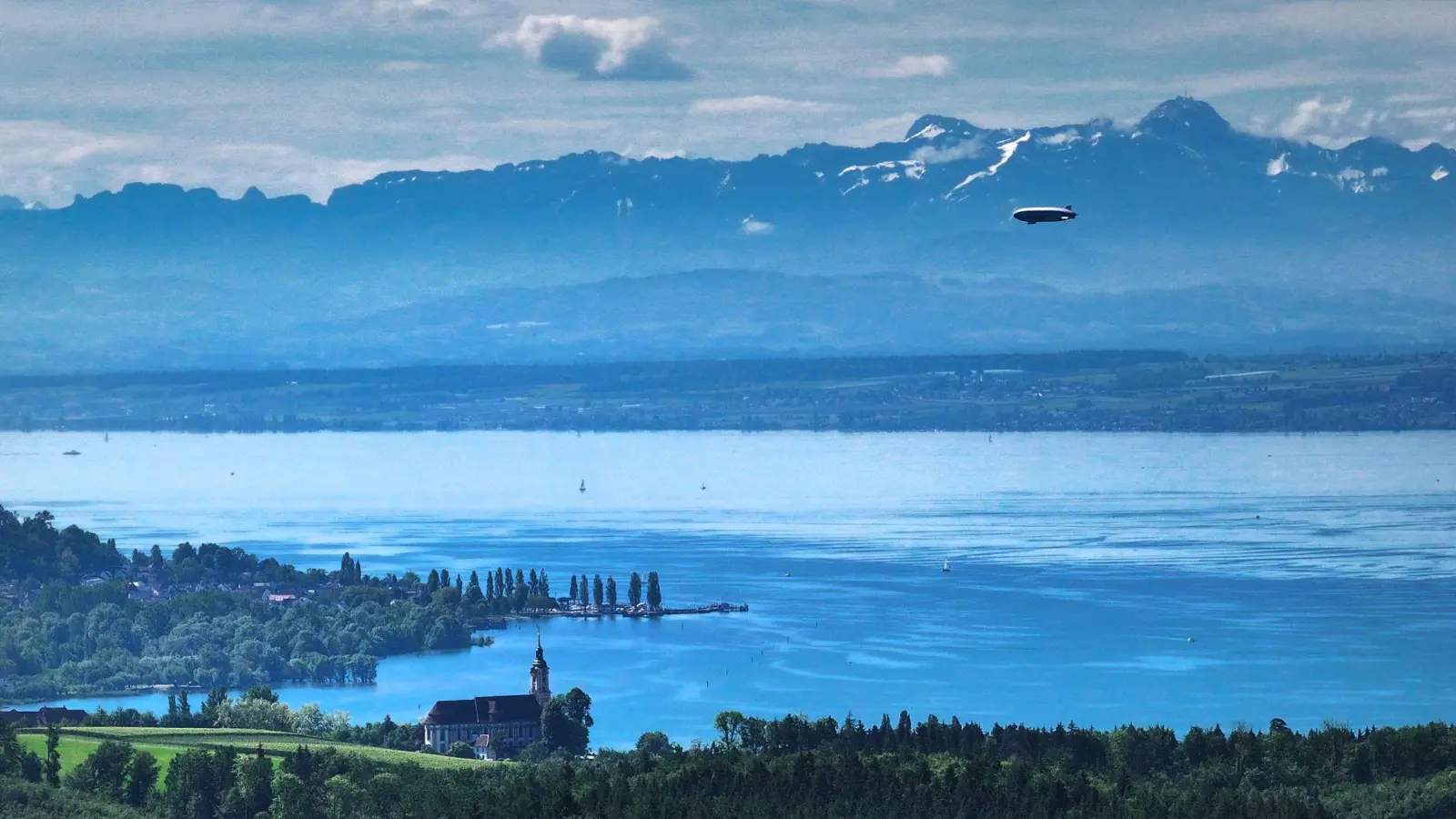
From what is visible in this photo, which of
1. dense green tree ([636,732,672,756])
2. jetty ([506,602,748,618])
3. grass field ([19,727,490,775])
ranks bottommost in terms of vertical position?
dense green tree ([636,732,672,756])

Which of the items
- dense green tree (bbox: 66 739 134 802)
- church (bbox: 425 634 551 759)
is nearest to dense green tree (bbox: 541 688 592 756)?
church (bbox: 425 634 551 759)

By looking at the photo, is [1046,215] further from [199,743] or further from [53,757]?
[53,757]

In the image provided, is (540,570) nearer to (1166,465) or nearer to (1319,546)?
(1319,546)

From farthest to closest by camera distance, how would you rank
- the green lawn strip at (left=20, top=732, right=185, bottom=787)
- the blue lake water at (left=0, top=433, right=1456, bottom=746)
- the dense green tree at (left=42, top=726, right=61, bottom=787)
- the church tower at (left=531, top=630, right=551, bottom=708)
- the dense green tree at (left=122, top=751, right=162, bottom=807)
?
the blue lake water at (left=0, top=433, right=1456, bottom=746) → the church tower at (left=531, top=630, right=551, bottom=708) → the green lawn strip at (left=20, top=732, right=185, bottom=787) → the dense green tree at (left=42, top=726, right=61, bottom=787) → the dense green tree at (left=122, top=751, right=162, bottom=807)

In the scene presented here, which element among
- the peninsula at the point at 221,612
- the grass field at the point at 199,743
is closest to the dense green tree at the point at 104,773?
the grass field at the point at 199,743

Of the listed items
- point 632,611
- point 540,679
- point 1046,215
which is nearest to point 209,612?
point 632,611

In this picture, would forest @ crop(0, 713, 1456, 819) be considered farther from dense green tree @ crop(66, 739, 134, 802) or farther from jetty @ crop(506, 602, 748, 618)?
jetty @ crop(506, 602, 748, 618)

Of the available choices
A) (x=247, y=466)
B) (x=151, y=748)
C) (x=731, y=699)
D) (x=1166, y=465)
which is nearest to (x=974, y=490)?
(x=1166, y=465)
